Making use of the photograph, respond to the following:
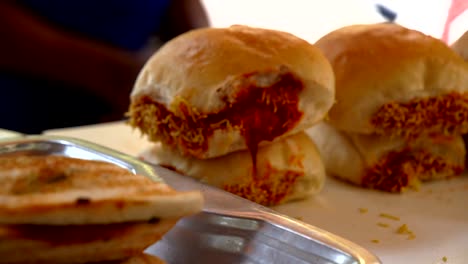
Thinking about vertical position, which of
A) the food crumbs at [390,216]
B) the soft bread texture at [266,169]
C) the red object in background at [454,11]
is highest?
the red object in background at [454,11]

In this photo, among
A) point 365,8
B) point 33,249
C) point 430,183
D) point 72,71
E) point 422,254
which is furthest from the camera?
point 72,71

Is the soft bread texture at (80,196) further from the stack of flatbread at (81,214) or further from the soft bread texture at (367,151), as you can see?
the soft bread texture at (367,151)

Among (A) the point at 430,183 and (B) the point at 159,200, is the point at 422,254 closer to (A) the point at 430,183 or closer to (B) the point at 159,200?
(A) the point at 430,183

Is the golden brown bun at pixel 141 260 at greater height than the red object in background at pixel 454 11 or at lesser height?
lesser

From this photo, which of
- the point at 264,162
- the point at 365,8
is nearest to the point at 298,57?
the point at 264,162

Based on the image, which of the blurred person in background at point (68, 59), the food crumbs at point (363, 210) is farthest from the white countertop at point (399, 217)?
the blurred person in background at point (68, 59)

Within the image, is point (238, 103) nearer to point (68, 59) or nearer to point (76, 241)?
point (76, 241)

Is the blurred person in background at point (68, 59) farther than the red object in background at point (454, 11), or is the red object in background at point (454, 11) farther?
the blurred person in background at point (68, 59)
